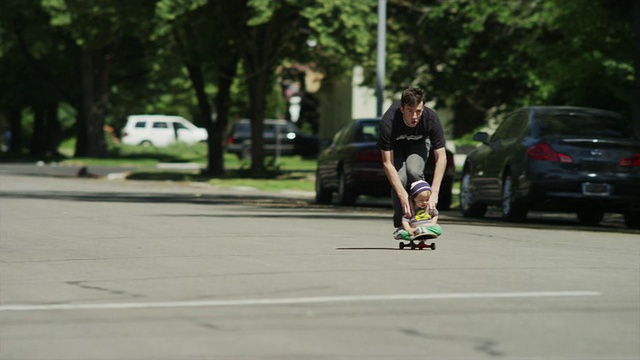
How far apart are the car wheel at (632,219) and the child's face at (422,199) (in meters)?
6.50

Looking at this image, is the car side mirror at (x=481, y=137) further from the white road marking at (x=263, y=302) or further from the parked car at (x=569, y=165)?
the white road marking at (x=263, y=302)

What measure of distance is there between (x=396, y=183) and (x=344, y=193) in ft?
35.0

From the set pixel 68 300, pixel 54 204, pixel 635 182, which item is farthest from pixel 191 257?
pixel 54 204

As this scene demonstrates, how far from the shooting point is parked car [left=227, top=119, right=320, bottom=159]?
209 ft

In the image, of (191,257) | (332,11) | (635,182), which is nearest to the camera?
(191,257)

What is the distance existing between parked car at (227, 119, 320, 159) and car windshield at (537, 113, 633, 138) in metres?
43.7

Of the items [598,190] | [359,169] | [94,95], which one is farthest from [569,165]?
[94,95]

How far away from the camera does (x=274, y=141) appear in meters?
64.8

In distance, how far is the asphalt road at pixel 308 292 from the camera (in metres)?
7.70

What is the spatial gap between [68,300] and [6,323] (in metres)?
1.04

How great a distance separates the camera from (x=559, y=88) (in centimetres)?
2886

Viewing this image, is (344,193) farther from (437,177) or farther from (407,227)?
(407,227)

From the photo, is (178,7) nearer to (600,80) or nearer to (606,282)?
(600,80)

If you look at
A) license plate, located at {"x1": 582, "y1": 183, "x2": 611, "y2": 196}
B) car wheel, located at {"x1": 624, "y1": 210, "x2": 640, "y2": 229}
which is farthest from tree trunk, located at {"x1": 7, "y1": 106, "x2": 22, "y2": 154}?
license plate, located at {"x1": 582, "y1": 183, "x2": 611, "y2": 196}
